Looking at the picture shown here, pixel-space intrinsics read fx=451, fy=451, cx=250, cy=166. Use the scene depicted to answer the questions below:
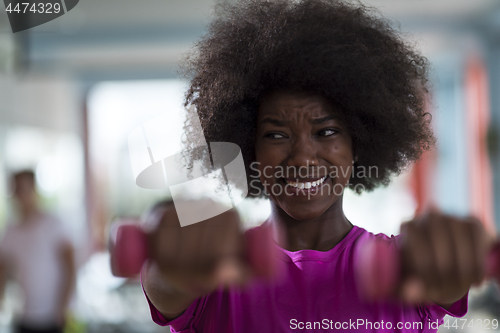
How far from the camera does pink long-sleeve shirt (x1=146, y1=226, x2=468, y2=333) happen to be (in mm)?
438

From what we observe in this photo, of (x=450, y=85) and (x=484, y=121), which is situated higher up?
(x=450, y=85)

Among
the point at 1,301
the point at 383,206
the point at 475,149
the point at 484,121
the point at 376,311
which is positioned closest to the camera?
the point at 376,311

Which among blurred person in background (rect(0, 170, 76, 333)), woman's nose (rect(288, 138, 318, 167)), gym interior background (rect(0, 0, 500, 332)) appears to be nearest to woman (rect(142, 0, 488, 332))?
woman's nose (rect(288, 138, 318, 167))

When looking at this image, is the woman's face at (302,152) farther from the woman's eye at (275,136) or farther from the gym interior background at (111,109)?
the gym interior background at (111,109)

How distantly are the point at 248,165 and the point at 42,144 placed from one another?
1757 mm

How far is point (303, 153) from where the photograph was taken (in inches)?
17.0

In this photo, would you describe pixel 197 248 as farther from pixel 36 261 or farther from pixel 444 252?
pixel 36 261

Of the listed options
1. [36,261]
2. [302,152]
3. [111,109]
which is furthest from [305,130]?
[111,109]

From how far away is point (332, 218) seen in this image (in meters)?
0.50

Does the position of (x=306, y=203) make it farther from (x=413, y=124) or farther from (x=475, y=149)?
(x=475, y=149)

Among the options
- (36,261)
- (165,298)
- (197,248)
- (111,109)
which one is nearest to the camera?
(197,248)

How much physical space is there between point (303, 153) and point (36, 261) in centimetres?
111

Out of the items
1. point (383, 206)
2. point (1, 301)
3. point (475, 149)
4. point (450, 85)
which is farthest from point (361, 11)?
point (475, 149)

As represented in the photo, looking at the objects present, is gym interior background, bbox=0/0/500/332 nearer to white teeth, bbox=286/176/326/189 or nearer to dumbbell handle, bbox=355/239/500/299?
white teeth, bbox=286/176/326/189
